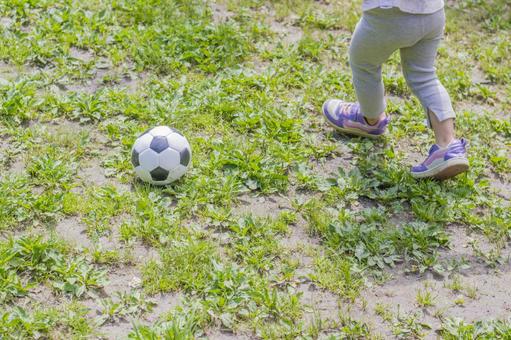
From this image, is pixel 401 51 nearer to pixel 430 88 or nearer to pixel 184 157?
pixel 430 88

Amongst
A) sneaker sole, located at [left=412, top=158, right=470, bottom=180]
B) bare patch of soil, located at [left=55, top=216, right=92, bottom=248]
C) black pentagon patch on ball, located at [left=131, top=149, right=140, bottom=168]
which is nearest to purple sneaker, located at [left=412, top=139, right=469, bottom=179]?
sneaker sole, located at [left=412, top=158, right=470, bottom=180]

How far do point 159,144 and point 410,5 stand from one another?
1.64 meters

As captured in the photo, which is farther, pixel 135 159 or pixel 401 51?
pixel 401 51

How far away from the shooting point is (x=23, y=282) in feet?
11.3

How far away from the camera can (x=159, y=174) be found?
4051 mm

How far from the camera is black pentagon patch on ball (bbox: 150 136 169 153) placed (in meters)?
4.04

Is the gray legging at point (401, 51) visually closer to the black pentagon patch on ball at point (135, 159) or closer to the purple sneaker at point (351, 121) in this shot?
the purple sneaker at point (351, 121)

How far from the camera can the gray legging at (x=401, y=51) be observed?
4.02 meters

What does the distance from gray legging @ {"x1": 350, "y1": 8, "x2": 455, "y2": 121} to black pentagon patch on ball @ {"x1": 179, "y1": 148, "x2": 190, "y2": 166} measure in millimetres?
1205

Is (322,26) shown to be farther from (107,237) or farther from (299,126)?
(107,237)

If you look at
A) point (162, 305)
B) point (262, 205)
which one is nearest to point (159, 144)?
point (262, 205)

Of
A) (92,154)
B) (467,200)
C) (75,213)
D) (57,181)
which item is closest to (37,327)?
(75,213)

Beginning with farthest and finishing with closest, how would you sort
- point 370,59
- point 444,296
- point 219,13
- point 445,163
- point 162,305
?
1. point 219,13
2. point 370,59
3. point 445,163
4. point 444,296
5. point 162,305

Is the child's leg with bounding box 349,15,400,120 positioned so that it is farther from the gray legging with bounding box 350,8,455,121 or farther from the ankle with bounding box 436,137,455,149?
the ankle with bounding box 436,137,455,149
